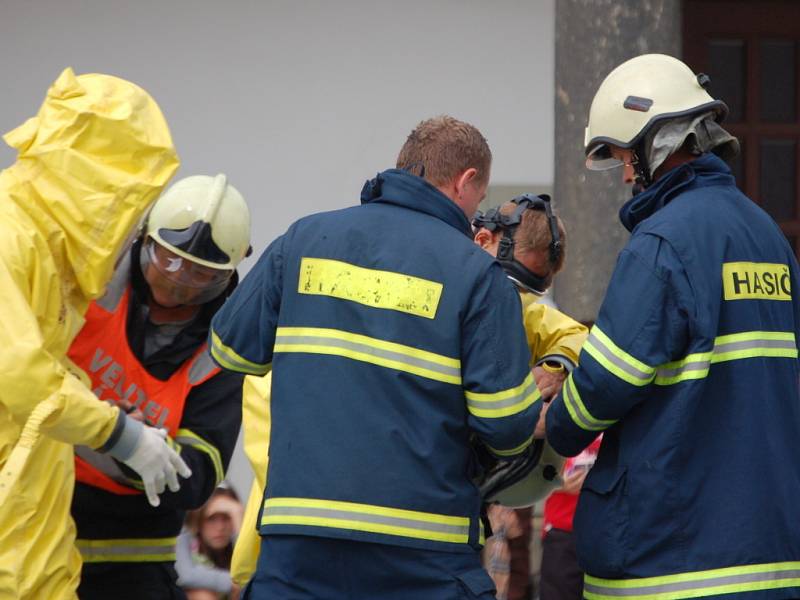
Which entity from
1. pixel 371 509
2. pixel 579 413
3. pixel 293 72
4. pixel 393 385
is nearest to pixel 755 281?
pixel 579 413

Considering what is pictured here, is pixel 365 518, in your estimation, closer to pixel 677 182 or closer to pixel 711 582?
pixel 711 582

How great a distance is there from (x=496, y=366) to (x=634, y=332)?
30cm

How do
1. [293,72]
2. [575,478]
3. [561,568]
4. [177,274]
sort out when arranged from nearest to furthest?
[177,274]
[575,478]
[561,568]
[293,72]

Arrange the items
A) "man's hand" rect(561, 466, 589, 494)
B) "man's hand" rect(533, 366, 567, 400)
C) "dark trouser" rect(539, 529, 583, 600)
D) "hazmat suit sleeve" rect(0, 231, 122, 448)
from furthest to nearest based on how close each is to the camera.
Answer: "dark trouser" rect(539, 529, 583, 600) < "man's hand" rect(561, 466, 589, 494) < "man's hand" rect(533, 366, 567, 400) < "hazmat suit sleeve" rect(0, 231, 122, 448)

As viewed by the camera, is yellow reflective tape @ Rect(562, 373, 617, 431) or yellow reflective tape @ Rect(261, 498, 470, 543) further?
yellow reflective tape @ Rect(562, 373, 617, 431)

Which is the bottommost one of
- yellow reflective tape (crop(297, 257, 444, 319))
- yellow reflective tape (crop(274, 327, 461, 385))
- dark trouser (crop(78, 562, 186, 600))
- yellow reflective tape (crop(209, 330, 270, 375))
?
dark trouser (crop(78, 562, 186, 600))

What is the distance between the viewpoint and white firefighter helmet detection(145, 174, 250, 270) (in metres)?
3.88

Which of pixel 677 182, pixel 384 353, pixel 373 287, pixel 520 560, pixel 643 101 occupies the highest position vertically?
pixel 643 101

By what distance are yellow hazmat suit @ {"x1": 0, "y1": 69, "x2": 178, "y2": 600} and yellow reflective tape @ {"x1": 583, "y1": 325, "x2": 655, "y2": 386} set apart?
3.71 ft

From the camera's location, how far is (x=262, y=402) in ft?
12.0

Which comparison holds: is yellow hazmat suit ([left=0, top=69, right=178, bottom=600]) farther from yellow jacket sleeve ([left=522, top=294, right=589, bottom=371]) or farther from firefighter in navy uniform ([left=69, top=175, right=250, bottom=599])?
yellow jacket sleeve ([left=522, top=294, right=589, bottom=371])

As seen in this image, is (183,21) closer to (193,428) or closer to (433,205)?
(193,428)

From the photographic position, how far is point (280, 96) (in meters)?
6.30

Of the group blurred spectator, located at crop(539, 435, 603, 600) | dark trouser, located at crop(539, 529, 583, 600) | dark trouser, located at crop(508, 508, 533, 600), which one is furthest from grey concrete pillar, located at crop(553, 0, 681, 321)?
dark trouser, located at crop(508, 508, 533, 600)
